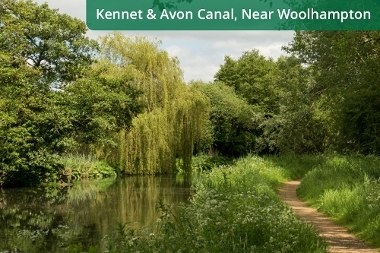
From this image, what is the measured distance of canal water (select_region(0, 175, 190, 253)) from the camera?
11.5m

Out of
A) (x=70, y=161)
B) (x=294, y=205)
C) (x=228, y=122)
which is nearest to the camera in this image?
(x=294, y=205)

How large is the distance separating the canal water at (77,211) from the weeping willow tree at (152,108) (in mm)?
3412

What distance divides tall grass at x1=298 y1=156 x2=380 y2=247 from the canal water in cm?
312

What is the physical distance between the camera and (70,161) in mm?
28109

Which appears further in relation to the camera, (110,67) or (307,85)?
(110,67)

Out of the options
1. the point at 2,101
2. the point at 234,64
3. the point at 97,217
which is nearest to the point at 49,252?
the point at 97,217

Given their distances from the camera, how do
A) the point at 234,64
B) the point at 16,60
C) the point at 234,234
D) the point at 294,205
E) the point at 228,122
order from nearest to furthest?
the point at 234,234
the point at 294,205
the point at 16,60
the point at 228,122
the point at 234,64

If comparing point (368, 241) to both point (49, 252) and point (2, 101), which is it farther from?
point (2, 101)

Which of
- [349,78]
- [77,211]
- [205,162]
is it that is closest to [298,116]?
[349,78]

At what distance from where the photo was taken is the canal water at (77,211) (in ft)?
37.8

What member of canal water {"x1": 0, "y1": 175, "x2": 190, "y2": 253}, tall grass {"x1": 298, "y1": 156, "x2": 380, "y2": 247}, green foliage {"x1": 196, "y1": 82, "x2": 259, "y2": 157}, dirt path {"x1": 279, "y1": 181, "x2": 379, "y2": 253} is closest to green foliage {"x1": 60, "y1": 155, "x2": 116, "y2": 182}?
canal water {"x1": 0, "y1": 175, "x2": 190, "y2": 253}

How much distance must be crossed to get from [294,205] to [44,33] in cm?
1664

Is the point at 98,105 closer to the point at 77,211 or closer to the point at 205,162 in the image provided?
the point at 77,211

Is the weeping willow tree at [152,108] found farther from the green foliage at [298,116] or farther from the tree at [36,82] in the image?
the green foliage at [298,116]
